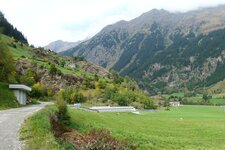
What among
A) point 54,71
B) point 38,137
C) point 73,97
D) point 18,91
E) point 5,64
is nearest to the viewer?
point 38,137

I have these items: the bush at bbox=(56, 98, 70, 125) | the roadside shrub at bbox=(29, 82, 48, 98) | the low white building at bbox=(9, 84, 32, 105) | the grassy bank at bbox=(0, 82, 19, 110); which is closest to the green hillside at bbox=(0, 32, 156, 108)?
the roadside shrub at bbox=(29, 82, 48, 98)

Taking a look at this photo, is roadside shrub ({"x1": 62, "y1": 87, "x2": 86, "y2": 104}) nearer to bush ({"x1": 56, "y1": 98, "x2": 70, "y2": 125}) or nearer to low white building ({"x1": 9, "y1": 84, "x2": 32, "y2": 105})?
low white building ({"x1": 9, "y1": 84, "x2": 32, "y2": 105})

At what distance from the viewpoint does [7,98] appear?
220ft

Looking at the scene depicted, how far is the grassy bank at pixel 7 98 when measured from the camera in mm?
62434

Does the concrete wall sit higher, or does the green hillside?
the green hillside

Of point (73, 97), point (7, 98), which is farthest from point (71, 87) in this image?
point (7, 98)

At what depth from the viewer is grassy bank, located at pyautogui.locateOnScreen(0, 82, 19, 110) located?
62434 mm

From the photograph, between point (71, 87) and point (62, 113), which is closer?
point (62, 113)

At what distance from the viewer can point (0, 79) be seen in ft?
279

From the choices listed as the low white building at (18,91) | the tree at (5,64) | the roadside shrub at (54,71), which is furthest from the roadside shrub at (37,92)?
the low white building at (18,91)

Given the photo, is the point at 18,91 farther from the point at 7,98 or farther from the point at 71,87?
the point at 71,87

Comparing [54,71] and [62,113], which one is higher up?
[54,71]

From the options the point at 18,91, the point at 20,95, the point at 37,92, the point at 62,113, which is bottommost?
the point at 62,113

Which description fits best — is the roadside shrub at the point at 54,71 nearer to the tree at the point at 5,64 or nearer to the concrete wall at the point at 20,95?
the tree at the point at 5,64
